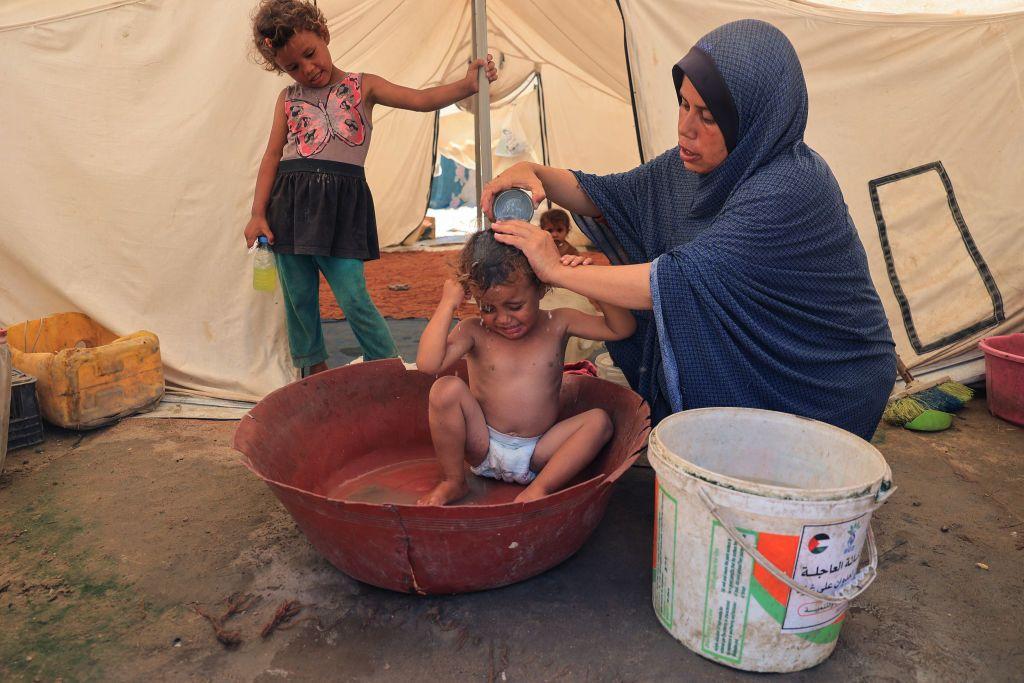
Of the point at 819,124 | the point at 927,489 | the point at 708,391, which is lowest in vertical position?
the point at 927,489

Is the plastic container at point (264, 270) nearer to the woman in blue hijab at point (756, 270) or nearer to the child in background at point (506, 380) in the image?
the child in background at point (506, 380)

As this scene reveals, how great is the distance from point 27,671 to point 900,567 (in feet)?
6.33

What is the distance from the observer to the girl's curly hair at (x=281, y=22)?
230cm

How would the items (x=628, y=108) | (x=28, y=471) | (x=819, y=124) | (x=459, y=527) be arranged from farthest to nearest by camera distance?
(x=628, y=108) → (x=819, y=124) → (x=28, y=471) → (x=459, y=527)

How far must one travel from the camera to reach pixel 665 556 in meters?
1.41

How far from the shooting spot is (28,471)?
7.53ft

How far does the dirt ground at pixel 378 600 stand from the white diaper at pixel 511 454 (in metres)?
0.27

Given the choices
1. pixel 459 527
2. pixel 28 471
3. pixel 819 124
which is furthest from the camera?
pixel 819 124

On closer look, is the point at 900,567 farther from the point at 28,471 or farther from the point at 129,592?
the point at 28,471

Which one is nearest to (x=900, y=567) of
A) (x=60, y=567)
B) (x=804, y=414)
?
(x=804, y=414)

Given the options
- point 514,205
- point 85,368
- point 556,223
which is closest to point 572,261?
point 514,205

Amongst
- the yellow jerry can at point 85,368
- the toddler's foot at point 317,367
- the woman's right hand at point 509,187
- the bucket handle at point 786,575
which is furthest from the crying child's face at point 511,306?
the yellow jerry can at point 85,368

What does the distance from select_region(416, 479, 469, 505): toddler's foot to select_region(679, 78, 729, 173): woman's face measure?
1.04 metres

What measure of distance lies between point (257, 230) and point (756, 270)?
1.89 metres
